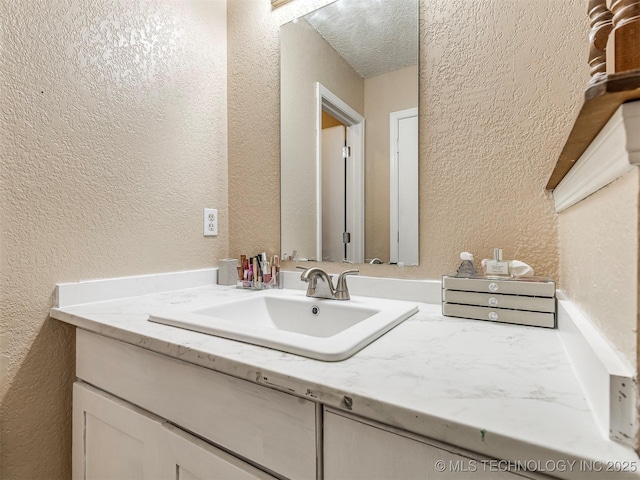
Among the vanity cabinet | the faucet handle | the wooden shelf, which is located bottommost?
the vanity cabinet

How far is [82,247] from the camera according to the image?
1.01 metres

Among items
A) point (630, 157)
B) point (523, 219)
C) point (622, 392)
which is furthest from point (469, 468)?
point (523, 219)

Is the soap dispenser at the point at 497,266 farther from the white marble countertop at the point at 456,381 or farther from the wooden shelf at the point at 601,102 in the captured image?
the wooden shelf at the point at 601,102

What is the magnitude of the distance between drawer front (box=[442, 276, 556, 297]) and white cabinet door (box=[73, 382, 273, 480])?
58cm

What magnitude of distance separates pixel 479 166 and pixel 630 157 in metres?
0.68

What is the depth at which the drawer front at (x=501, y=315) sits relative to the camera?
765mm

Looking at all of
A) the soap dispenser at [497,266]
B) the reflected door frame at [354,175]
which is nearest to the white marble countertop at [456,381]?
the soap dispenser at [497,266]

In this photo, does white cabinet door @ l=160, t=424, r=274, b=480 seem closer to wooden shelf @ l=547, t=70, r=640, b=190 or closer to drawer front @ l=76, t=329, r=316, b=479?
drawer front @ l=76, t=329, r=316, b=479

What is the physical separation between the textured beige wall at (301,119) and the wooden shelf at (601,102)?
2.87ft

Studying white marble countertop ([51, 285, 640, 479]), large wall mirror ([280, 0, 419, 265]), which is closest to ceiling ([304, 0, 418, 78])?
large wall mirror ([280, 0, 419, 265])

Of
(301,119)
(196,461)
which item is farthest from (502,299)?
(301,119)

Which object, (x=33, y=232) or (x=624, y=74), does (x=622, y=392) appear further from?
(x=33, y=232)

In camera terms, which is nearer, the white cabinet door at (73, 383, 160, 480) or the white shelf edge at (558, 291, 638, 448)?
the white shelf edge at (558, 291, 638, 448)

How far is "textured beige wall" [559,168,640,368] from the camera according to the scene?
1.09 ft
